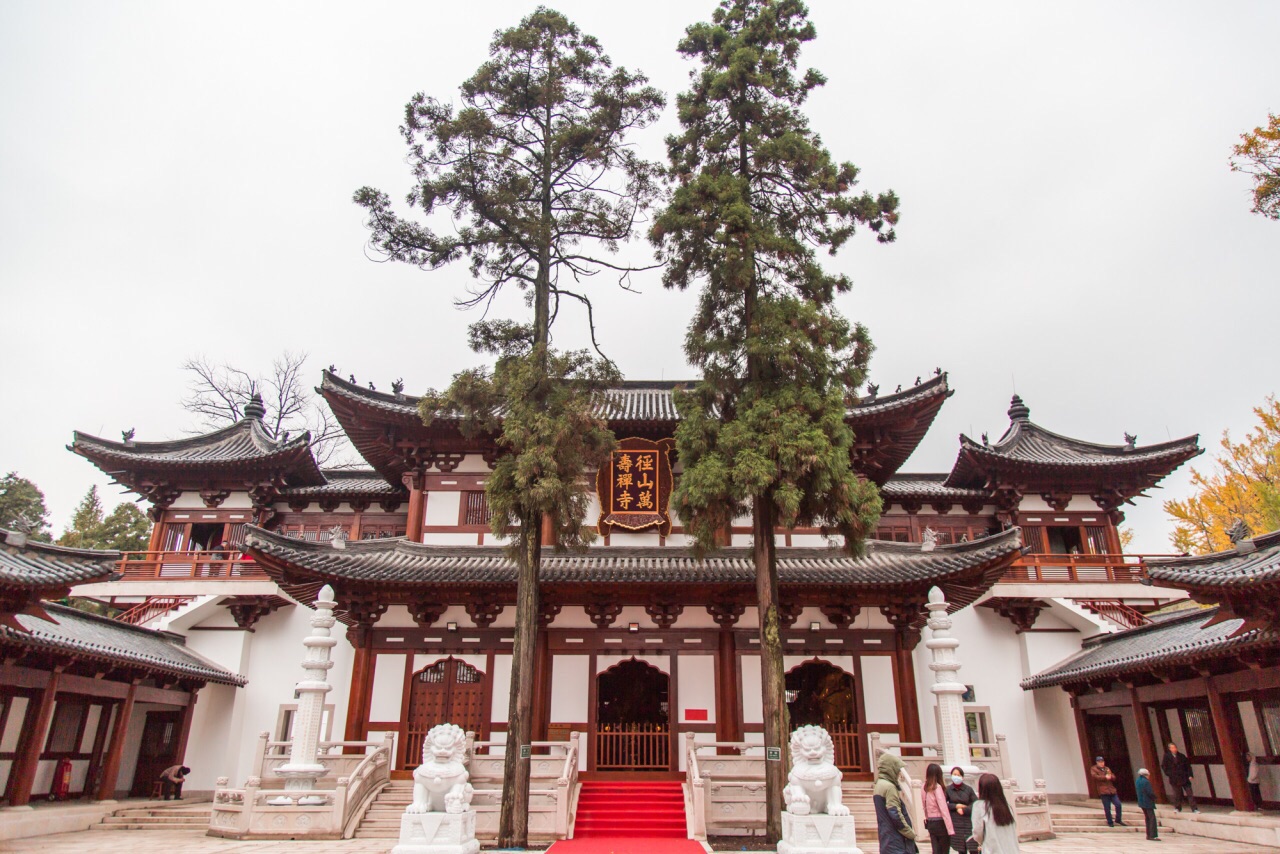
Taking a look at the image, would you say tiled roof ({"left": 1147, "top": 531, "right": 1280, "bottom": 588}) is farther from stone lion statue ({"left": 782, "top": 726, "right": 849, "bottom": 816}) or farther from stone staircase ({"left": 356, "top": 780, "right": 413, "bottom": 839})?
stone staircase ({"left": 356, "top": 780, "right": 413, "bottom": 839})

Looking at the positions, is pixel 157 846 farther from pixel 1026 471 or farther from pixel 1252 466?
pixel 1252 466

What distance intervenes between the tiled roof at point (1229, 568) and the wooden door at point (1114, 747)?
8514 mm

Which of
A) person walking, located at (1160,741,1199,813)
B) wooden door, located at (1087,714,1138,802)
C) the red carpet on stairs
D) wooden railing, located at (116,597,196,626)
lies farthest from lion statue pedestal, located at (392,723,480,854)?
wooden door, located at (1087,714,1138,802)

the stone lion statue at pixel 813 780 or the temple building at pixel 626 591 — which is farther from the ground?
the temple building at pixel 626 591

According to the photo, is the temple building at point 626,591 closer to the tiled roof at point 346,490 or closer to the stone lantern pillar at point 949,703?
the tiled roof at point 346,490

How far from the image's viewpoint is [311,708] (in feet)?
40.5

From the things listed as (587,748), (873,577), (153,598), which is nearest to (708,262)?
(873,577)

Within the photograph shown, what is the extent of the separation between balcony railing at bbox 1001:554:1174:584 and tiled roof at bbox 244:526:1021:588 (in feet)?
15.7

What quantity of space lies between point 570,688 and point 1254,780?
37.7 ft

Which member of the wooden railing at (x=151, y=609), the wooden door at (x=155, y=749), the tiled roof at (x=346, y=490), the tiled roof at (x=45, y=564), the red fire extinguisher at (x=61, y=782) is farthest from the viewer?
the tiled roof at (x=346, y=490)

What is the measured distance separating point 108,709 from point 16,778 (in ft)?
7.96

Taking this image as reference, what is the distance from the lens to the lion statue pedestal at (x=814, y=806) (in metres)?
8.56

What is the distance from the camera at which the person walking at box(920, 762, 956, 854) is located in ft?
23.9

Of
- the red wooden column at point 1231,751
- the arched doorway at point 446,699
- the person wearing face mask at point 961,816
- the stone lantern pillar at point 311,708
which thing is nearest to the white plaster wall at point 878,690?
the red wooden column at point 1231,751
